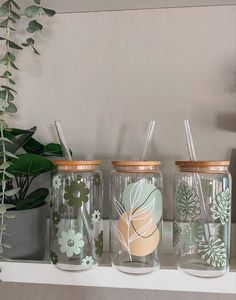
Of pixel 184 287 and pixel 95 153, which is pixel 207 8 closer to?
pixel 95 153

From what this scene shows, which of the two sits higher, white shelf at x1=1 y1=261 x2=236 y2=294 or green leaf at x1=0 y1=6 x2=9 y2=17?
green leaf at x1=0 y1=6 x2=9 y2=17

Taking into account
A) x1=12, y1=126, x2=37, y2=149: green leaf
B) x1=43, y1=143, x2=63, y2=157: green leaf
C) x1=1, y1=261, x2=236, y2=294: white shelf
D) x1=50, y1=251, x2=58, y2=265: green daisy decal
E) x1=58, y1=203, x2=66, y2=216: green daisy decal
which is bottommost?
x1=1, y1=261, x2=236, y2=294: white shelf

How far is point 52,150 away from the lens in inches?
26.7

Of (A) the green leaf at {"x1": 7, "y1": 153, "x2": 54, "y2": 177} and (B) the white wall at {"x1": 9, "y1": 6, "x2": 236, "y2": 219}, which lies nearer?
(A) the green leaf at {"x1": 7, "y1": 153, "x2": 54, "y2": 177}

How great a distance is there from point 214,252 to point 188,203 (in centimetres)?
8

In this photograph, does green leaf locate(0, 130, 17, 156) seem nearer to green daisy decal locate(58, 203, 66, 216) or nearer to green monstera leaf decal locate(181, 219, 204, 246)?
green daisy decal locate(58, 203, 66, 216)

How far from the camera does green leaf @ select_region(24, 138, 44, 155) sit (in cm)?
69

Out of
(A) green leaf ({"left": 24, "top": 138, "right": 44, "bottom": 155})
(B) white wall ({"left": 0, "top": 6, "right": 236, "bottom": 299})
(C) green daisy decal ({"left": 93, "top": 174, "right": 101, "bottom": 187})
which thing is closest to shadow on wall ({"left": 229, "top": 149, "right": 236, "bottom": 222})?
(B) white wall ({"left": 0, "top": 6, "right": 236, "bottom": 299})

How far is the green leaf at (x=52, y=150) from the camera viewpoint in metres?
0.68

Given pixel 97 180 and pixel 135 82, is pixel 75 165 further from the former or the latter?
pixel 135 82

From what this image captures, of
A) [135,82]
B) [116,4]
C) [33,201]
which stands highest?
[116,4]

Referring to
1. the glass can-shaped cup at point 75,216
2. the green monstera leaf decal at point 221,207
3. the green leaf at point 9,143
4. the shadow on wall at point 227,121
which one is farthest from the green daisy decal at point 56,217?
the shadow on wall at point 227,121

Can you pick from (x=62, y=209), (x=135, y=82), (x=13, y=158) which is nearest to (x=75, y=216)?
(x=62, y=209)

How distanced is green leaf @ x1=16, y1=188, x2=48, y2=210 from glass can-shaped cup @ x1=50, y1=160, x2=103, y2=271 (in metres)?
0.04
